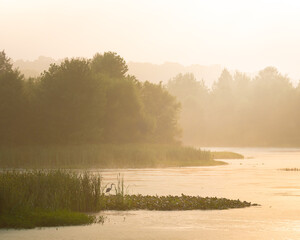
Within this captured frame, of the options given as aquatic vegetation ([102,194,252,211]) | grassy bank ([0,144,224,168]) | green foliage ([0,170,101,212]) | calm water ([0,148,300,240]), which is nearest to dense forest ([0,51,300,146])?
grassy bank ([0,144,224,168])

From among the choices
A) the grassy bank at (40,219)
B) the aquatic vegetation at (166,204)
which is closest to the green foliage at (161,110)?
the aquatic vegetation at (166,204)

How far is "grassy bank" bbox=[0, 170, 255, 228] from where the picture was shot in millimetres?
24156

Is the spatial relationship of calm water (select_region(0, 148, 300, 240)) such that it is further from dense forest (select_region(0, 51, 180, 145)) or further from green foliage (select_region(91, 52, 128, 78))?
green foliage (select_region(91, 52, 128, 78))

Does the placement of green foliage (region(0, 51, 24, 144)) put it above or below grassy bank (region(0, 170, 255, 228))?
above

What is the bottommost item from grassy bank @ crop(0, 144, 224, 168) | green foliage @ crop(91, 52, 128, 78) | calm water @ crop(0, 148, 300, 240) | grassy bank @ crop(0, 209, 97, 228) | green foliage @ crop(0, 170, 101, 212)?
calm water @ crop(0, 148, 300, 240)

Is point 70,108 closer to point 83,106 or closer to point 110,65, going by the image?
point 83,106

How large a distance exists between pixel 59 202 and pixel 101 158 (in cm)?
4634

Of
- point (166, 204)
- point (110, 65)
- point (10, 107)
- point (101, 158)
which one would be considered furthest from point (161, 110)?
point (166, 204)

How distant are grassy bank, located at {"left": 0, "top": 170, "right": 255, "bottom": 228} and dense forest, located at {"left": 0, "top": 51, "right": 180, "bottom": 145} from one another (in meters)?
58.4

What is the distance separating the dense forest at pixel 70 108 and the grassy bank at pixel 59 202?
58.4 meters

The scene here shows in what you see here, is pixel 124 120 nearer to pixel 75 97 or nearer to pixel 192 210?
pixel 75 97

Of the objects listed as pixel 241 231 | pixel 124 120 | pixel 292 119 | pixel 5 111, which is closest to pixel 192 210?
pixel 241 231

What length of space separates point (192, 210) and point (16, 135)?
61.4 m

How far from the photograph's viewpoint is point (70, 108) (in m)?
90.6
